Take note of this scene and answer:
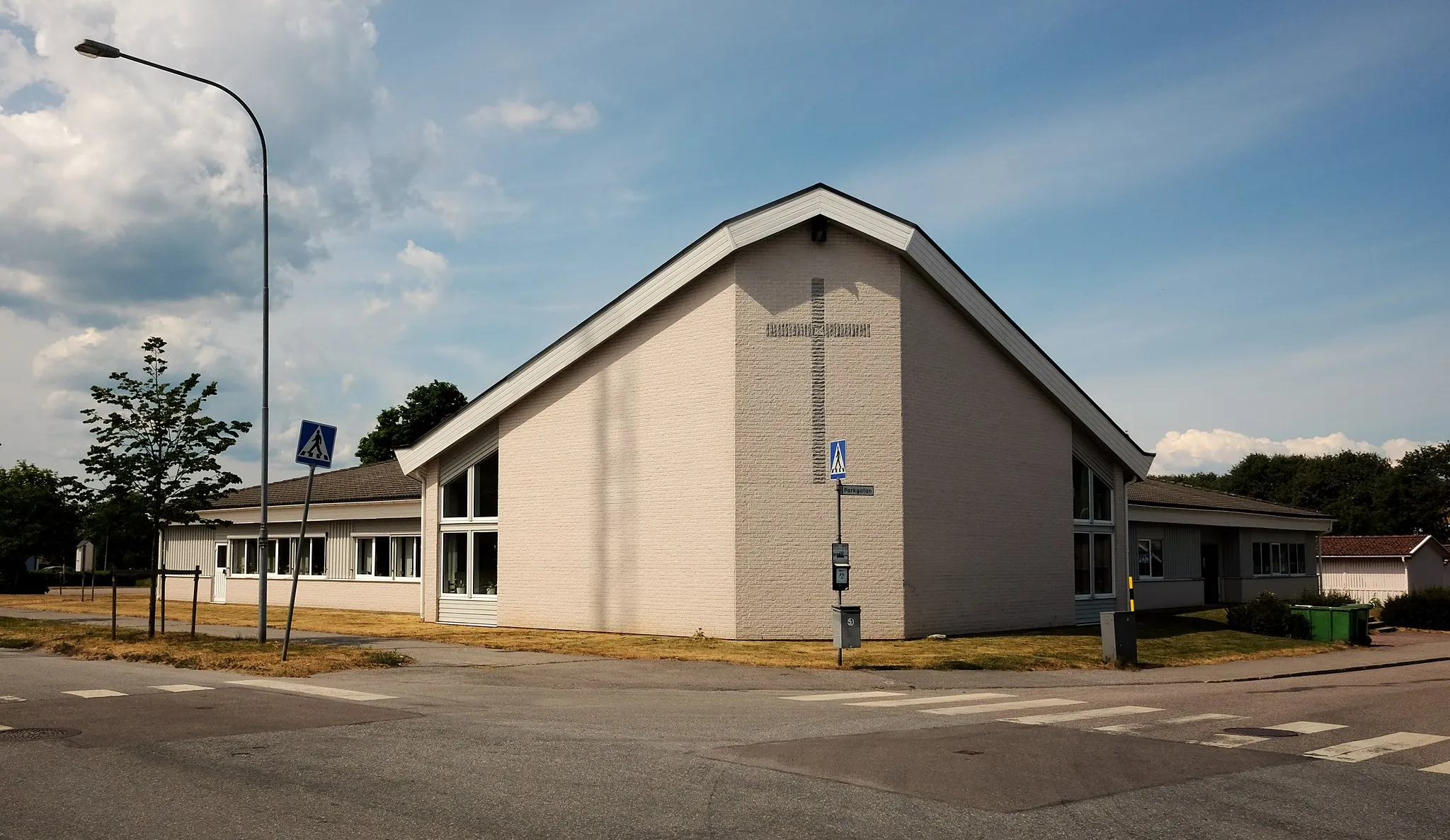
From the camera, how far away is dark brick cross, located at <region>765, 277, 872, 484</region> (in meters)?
22.3

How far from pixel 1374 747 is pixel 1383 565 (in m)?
46.3

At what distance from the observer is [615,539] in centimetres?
2405

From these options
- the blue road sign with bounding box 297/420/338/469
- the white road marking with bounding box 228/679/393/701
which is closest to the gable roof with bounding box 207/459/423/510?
the blue road sign with bounding box 297/420/338/469

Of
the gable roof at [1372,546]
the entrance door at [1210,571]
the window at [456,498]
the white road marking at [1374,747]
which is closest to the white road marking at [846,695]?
the white road marking at [1374,747]

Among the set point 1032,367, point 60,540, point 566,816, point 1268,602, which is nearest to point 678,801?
point 566,816

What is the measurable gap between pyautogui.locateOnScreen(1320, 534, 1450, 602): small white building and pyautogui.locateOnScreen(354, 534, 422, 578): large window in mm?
40589

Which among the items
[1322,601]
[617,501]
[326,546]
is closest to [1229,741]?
[617,501]

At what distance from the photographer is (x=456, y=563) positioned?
1067 inches

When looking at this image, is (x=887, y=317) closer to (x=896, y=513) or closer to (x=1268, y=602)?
(x=896, y=513)

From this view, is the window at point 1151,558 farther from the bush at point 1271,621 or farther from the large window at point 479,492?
the large window at point 479,492

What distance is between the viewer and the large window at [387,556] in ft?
107

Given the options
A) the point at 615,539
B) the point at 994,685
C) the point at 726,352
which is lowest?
the point at 994,685

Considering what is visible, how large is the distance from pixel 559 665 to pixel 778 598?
5.69m

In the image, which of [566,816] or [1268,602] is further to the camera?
[1268,602]
